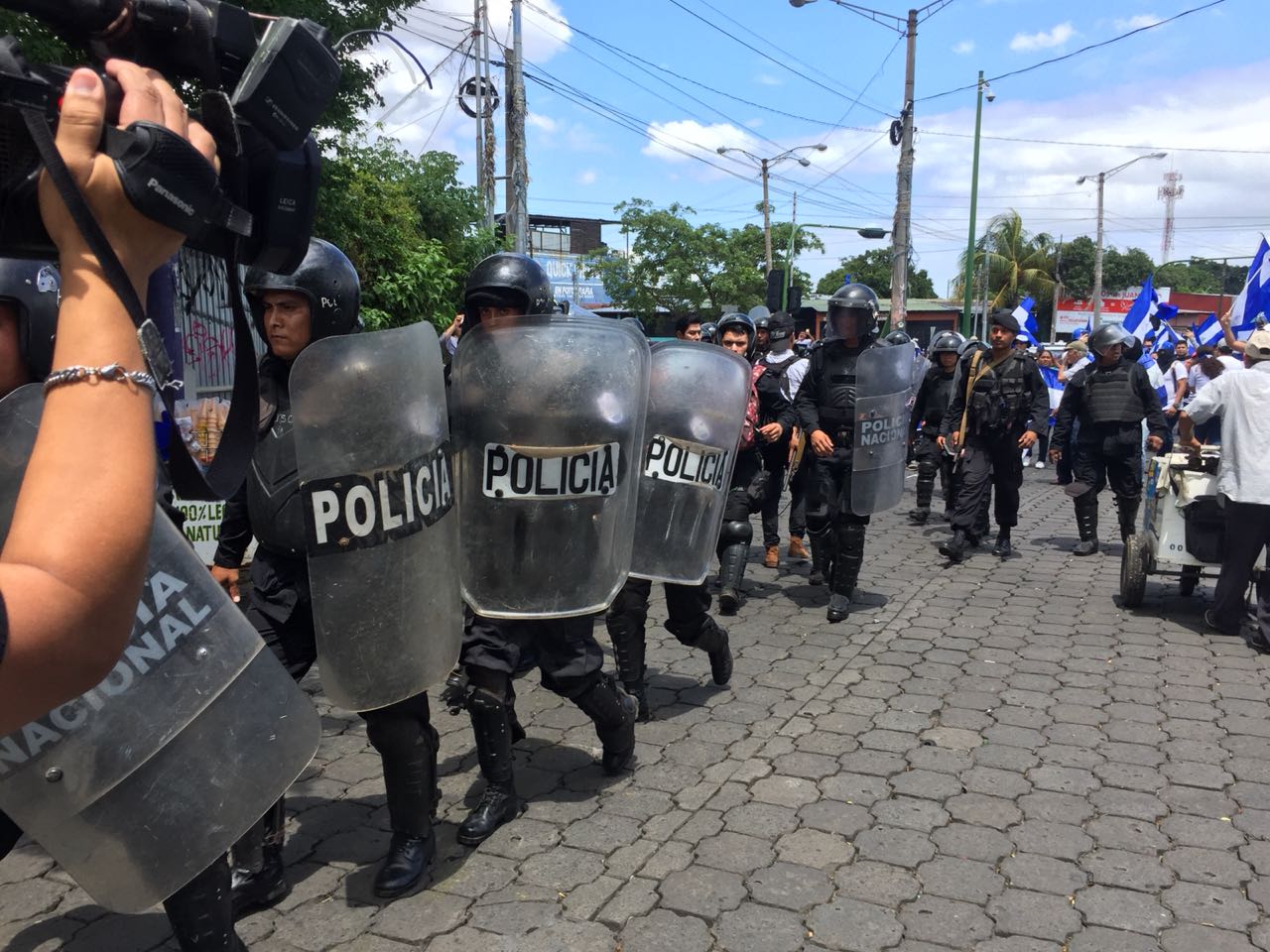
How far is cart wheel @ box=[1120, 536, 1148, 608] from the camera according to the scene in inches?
258

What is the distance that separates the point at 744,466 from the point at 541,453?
12.9ft

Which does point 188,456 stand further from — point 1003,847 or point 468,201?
Answer: point 468,201

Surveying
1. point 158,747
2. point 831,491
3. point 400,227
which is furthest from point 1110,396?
point 158,747

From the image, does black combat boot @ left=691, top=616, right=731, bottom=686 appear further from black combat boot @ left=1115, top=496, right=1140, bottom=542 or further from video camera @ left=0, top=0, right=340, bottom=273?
black combat boot @ left=1115, top=496, right=1140, bottom=542

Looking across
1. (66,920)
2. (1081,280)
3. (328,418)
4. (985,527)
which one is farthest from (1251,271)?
(1081,280)

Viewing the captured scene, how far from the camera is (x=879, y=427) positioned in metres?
6.60

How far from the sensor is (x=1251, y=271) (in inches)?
411

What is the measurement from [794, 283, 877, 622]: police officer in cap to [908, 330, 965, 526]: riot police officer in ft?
10.8

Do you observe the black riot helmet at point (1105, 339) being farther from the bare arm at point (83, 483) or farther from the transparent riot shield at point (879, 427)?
the bare arm at point (83, 483)

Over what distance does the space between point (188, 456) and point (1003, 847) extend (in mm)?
2927

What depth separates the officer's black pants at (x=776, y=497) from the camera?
793cm

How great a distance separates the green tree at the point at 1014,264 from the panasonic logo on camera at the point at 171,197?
55822 millimetres

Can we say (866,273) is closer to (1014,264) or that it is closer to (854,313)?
(1014,264)

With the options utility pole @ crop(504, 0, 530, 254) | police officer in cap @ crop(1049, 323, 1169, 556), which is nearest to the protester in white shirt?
police officer in cap @ crop(1049, 323, 1169, 556)
